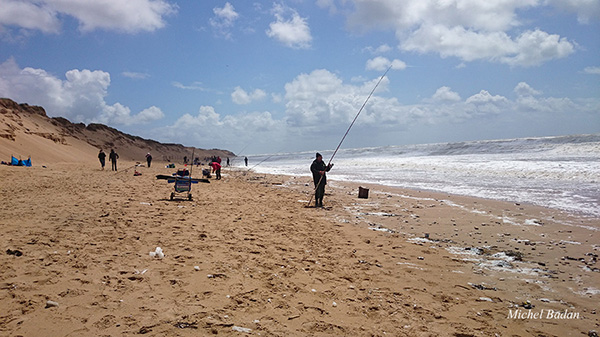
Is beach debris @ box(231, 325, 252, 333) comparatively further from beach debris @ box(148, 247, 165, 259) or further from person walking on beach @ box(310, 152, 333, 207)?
person walking on beach @ box(310, 152, 333, 207)

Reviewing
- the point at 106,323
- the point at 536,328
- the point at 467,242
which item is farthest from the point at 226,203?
the point at 536,328

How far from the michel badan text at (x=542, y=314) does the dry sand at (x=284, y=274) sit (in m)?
0.02

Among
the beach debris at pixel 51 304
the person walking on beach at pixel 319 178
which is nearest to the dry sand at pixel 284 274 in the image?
the beach debris at pixel 51 304

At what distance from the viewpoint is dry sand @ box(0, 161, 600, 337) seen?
336 cm

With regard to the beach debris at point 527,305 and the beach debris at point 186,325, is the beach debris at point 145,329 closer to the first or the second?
the beach debris at point 186,325

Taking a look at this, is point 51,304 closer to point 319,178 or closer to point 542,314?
point 542,314

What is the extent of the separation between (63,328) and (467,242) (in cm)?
683

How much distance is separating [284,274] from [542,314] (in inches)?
126

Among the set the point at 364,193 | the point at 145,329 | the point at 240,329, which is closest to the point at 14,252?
the point at 145,329

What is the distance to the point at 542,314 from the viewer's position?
3.86 m

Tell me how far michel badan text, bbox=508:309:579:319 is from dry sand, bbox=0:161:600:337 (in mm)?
21

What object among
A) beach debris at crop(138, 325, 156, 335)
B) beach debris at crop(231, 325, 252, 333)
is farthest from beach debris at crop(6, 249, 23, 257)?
beach debris at crop(231, 325, 252, 333)

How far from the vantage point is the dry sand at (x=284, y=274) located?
3355mm

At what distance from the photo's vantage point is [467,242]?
270 inches
